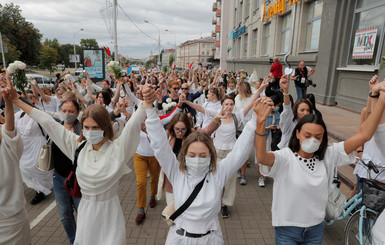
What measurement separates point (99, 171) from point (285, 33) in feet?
55.7

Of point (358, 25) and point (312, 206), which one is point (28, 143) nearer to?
point (312, 206)

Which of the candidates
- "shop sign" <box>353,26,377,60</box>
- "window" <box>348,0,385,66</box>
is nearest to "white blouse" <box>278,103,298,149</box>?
"window" <box>348,0,385,66</box>

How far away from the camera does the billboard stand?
53.5 feet

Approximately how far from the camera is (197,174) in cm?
204

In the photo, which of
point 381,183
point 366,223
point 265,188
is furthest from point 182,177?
point 265,188

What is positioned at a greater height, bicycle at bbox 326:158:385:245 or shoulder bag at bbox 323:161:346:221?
shoulder bag at bbox 323:161:346:221

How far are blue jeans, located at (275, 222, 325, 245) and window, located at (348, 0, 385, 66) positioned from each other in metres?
8.26

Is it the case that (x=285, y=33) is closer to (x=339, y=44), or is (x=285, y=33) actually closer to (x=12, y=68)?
(x=339, y=44)

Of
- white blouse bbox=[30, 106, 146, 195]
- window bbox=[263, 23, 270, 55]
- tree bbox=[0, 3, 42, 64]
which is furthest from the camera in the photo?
tree bbox=[0, 3, 42, 64]

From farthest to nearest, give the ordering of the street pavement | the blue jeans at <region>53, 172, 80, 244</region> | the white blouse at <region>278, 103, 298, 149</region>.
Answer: the white blouse at <region>278, 103, 298, 149</region>
the street pavement
the blue jeans at <region>53, 172, 80, 244</region>

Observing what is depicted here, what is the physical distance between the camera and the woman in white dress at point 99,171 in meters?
2.25

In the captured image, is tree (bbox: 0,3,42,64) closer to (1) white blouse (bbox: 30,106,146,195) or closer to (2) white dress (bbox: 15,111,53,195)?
(2) white dress (bbox: 15,111,53,195)

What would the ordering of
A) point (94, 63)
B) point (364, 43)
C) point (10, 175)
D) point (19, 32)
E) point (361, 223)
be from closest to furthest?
point (10, 175)
point (361, 223)
point (364, 43)
point (94, 63)
point (19, 32)

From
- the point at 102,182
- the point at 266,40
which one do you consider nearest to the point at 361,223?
the point at 102,182
